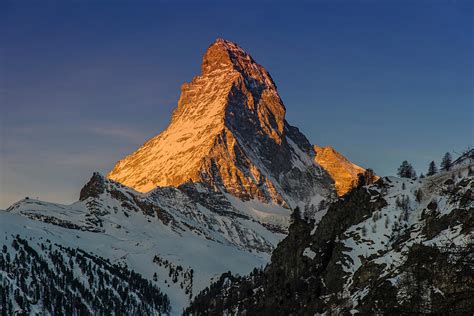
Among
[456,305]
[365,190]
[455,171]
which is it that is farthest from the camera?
[365,190]

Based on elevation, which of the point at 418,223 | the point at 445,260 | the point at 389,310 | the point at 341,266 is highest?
the point at 418,223

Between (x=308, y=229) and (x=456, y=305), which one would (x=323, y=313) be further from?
(x=456, y=305)

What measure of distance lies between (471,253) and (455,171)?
14924 centimetres

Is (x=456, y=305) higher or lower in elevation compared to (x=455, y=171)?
lower

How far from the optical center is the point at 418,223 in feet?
463

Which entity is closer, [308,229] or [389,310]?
[389,310]

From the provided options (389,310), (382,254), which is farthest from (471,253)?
(382,254)

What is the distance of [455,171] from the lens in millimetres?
153000

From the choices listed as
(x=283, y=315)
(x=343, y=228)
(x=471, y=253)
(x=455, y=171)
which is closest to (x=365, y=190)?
(x=343, y=228)

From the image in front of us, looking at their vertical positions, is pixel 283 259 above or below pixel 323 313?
above

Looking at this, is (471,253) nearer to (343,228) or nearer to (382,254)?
(382,254)

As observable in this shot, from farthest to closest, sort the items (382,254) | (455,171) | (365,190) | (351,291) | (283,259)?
(283,259) → (365,190) → (455,171) → (382,254) → (351,291)

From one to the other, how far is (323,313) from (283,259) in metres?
57.7

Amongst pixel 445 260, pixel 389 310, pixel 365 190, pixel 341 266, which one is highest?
pixel 365 190
